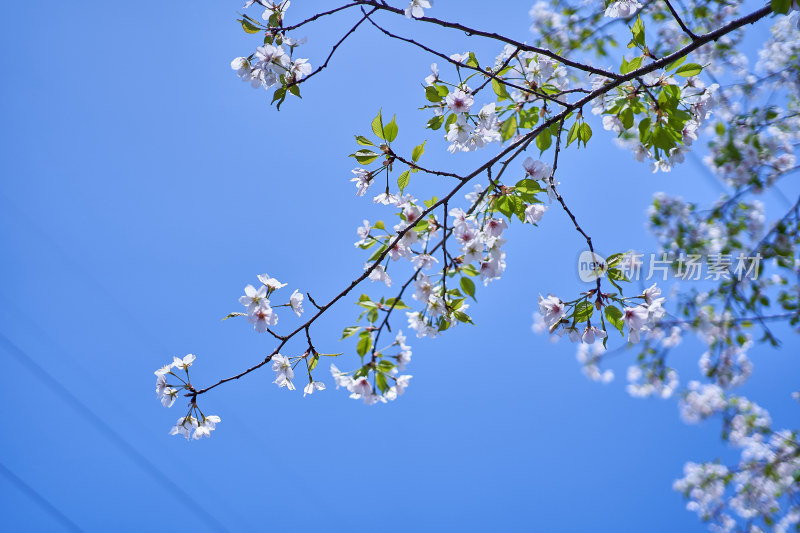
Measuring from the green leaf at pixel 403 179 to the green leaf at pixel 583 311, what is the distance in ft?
1.99

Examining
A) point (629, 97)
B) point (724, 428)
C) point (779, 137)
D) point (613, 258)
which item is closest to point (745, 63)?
point (779, 137)

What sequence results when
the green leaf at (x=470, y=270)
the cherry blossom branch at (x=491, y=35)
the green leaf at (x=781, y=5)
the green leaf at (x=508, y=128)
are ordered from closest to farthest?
the green leaf at (x=781, y=5) → the cherry blossom branch at (x=491, y=35) → the green leaf at (x=470, y=270) → the green leaf at (x=508, y=128)

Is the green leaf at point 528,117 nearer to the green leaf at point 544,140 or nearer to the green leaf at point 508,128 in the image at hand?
the green leaf at point 508,128

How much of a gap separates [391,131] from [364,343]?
603 mm

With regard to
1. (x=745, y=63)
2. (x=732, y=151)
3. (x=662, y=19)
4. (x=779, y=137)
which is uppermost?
(x=745, y=63)

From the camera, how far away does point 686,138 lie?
5.12 feet

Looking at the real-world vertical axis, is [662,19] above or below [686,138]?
above

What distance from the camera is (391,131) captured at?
1.37 metres

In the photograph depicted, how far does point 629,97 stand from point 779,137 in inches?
123

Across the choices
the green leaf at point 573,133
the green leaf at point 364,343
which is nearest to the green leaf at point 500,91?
the green leaf at point 573,133

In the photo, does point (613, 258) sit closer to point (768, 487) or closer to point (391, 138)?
point (391, 138)

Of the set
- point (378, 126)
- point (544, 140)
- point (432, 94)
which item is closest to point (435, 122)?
point (432, 94)

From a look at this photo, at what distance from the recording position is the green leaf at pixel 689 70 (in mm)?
1367

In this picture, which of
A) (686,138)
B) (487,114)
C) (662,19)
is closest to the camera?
(487,114)
